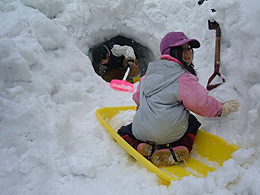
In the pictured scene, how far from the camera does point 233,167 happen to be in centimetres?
121

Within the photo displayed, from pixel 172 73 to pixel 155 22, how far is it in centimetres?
290

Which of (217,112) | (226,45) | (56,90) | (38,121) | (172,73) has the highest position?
(226,45)

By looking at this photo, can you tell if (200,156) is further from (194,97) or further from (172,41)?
(172,41)

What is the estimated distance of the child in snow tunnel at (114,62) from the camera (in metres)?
4.23

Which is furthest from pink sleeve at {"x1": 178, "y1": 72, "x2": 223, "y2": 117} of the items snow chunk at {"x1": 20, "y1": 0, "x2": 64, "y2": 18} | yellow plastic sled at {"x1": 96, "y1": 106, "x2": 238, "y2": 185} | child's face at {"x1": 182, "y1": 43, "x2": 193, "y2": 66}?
snow chunk at {"x1": 20, "y1": 0, "x2": 64, "y2": 18}

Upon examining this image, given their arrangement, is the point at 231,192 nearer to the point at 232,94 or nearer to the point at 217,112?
the point at 217,112

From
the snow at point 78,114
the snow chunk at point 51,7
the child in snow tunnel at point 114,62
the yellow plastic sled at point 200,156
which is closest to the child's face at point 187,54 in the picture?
the snow at point 78,114

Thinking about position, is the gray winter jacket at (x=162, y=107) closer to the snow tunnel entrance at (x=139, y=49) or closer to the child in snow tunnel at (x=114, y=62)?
the child in snow tunnel at (x=114, y=62)

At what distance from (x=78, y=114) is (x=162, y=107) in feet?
2.84

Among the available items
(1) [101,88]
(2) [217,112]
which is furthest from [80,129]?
(2) [217,112]

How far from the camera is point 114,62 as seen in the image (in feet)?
15.2

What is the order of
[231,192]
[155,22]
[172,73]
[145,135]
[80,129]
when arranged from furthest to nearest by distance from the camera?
[155,22]
[80,129]
[145,135]
[172,73]
[231,192]

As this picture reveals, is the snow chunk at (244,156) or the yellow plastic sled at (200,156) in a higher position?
the snow chunk at (244,156)

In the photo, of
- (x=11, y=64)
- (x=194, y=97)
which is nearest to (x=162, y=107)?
(x=194, y=97)
